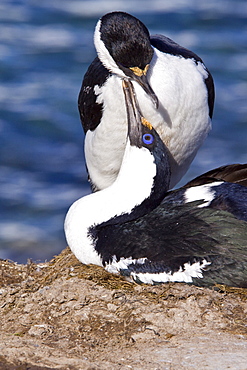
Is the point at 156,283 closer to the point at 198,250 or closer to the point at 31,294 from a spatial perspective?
the point at 198,250

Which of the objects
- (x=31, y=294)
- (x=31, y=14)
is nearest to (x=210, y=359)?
(x=31, y=294)

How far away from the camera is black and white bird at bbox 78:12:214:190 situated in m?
5.92

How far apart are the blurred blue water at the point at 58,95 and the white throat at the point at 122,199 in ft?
8.91

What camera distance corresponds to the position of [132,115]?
6164 mm

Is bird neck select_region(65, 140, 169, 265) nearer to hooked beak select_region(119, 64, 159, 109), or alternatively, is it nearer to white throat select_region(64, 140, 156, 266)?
white throat select_region(64, 140, 156, 266)

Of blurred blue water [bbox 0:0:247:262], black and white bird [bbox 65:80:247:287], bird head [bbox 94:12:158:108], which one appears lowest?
black and white bird [bbox 65:80:247:287]

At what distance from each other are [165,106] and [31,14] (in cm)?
839

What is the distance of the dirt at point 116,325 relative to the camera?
4477 millimetres

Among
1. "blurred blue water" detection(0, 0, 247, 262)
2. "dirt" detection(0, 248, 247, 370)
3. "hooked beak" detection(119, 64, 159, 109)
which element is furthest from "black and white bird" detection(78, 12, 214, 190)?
"blurred blue water" detection(0, 0, 247, 262)

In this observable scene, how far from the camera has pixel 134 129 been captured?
617cm

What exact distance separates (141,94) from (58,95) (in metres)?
5.87

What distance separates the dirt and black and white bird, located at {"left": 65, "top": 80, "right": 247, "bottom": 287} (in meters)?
0.13

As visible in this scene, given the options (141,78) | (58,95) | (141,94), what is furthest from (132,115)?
(58,95)

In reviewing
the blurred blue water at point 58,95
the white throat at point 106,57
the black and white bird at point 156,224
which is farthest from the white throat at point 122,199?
the blurred blue water at point 58,95
